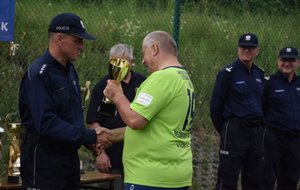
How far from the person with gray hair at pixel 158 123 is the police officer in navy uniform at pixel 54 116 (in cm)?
33

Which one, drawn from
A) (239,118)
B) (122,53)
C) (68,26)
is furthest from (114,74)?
(239,118)

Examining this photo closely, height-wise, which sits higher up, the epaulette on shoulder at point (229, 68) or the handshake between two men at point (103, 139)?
the epaulette on shoulder at point (229, 68)

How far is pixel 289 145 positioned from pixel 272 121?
0.35m

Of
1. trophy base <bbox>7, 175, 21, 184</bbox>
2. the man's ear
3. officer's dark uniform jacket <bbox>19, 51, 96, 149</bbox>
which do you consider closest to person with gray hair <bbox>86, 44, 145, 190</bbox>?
trophy base <bbox>7, 175, 21, 184</bbox>

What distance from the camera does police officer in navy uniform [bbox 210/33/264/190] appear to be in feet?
27.3

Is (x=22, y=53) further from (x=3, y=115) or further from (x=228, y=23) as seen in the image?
(x=228, y=23)

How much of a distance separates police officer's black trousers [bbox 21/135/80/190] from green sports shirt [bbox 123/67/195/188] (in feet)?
1.55

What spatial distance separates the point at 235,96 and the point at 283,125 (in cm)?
104

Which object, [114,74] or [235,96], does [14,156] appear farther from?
[235,96]

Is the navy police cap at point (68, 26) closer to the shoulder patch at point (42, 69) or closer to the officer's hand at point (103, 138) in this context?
the shoulder patch at point (42, 69)

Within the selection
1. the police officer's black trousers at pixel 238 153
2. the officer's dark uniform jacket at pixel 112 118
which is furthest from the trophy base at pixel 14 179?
the police officer's black trousers at pixel 238 153

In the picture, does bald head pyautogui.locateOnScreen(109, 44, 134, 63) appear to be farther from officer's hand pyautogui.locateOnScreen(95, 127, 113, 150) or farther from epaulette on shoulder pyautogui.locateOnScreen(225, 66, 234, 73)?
epaulette on shoulder pyautogui.locateOnScreen(225, 66, 234, 73)

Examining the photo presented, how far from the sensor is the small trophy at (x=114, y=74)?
Result: 20.0 ft

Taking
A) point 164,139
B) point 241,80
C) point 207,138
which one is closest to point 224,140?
point 241,80
